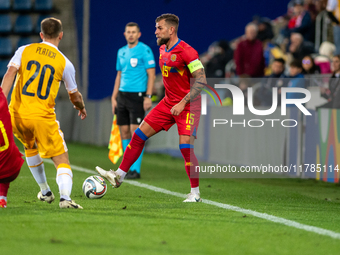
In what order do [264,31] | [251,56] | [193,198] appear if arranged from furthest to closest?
[264,31]
[251,56]
[193,198]

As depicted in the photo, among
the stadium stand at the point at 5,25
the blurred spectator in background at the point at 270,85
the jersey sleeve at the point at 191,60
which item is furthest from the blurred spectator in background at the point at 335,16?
the stadium stand at the point at 5,25

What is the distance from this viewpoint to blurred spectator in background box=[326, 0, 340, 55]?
12320 mm

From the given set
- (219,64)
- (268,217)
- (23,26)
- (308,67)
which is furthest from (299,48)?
(23,26)

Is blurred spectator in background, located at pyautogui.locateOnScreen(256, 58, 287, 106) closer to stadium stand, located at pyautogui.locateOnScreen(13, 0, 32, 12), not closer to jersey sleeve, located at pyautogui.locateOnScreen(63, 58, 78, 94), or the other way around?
jersey sleeve, located at pyautogui.locateOnScreen(63, 58, 78, 94)

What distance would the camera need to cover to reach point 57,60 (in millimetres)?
5000

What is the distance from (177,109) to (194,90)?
266mm

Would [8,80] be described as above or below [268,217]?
above

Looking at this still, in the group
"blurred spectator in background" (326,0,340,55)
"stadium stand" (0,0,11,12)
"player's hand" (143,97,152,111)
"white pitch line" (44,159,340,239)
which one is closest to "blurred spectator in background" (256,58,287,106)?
"blurred spectator in background" (326,0,340,55)

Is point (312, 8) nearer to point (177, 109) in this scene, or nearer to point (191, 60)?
point (191, 60)

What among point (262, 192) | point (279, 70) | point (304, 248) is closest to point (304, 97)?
point (279, 70)

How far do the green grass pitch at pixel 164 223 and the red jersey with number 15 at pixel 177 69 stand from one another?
3.77 feet

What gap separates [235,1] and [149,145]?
4598 mm

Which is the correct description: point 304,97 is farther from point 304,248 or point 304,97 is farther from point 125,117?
point 304,248

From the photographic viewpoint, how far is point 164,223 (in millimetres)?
4594
